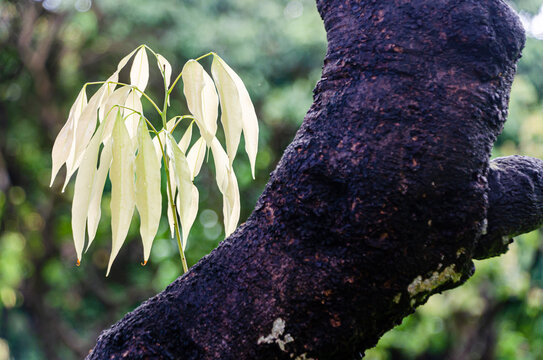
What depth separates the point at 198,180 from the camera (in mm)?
2682

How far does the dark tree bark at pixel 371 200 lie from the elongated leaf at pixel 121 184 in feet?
0.41

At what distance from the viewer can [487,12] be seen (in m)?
A: 0.49

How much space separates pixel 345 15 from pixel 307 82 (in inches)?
83.6

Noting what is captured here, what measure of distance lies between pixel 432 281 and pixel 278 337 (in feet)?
0.51

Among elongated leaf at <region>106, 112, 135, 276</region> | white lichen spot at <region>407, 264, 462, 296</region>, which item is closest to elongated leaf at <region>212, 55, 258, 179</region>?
elongated leaf at <region>106, 112, 135, 276</region>

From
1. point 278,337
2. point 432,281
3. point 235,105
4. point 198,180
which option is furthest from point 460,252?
point 198,180

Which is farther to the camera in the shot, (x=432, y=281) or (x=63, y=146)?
(x=63, y=146)

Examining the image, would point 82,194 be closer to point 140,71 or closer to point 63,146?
point 63,146

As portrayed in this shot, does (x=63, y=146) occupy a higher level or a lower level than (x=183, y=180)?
higher

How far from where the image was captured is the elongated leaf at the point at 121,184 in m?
0.58

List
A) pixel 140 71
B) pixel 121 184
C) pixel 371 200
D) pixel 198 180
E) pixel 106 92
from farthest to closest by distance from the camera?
1. pixel 198 180
2. pixel 140 71
3. pixel 106 92
4. pixel 121 184
5. pixel 371 200

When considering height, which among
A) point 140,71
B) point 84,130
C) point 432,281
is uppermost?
point 140,71

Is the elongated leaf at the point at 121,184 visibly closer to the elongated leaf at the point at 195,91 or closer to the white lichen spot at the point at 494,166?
the elongated leaf at the point at 195,91

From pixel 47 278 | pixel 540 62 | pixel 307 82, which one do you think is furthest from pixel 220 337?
pixel 47 278
